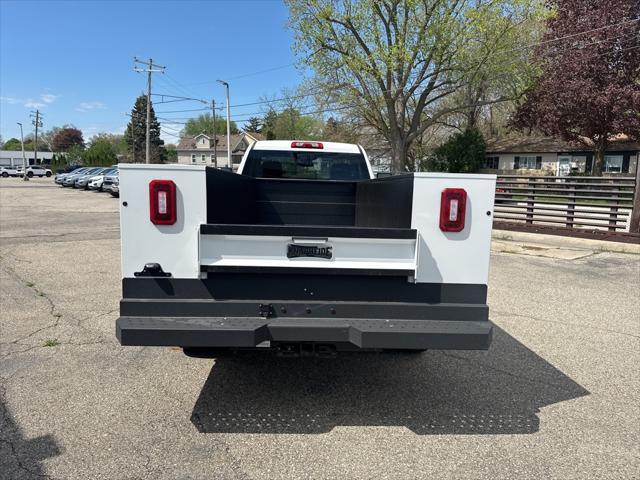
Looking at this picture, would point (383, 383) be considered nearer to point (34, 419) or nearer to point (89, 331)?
point (34, 419)

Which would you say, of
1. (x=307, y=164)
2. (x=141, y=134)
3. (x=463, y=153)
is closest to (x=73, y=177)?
(x=463, y=153)

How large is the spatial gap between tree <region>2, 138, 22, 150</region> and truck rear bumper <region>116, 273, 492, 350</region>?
577 ft

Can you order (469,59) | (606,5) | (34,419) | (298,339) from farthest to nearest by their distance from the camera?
1. (606,5)
2. (469,59)
3. (34,419)
4. (298,339)

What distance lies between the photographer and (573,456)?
3.14m

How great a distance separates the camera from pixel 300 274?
321cm

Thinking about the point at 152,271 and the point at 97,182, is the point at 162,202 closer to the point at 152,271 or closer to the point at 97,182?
the point at 152,271

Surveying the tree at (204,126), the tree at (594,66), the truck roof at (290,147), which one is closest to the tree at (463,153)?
the tree at (594,66)

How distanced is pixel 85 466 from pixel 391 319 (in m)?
2.04

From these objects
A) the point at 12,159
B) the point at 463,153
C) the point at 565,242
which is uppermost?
the point at 463,153

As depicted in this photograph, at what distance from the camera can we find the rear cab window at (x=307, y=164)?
6.46 m

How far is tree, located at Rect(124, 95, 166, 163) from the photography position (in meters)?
84.5

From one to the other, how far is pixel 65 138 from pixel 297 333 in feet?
537

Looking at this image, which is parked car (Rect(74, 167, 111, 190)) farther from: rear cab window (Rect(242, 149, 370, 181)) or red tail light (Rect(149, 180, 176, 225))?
red tail light (Rect(149, 180, 176, 225))

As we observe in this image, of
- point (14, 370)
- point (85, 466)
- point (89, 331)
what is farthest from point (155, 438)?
point (89, 331)
